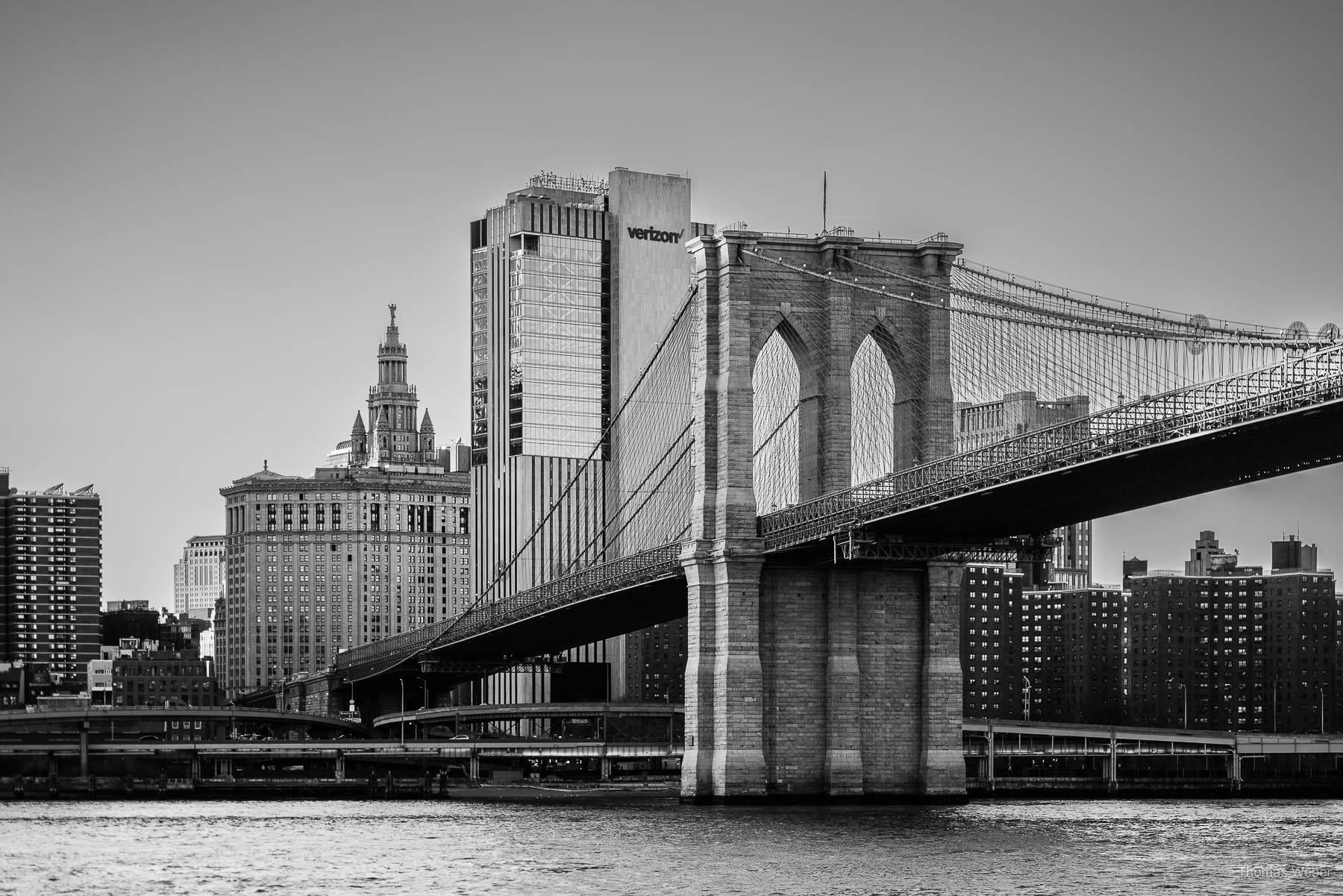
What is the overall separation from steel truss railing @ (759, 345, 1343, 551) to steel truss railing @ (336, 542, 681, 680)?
20.4 feet

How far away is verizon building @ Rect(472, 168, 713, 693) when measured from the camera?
474ft

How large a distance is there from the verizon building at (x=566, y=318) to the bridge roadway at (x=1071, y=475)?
64685 mm

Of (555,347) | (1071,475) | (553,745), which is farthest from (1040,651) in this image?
(1071,475)

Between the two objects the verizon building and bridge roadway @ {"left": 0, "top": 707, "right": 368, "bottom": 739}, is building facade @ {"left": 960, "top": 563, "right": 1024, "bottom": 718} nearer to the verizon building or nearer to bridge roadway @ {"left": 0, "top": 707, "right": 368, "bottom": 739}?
the verizon building

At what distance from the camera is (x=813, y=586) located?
6975cm

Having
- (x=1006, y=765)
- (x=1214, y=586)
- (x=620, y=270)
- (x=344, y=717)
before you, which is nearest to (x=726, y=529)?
(x=1006, y=765)

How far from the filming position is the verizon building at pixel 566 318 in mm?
144625

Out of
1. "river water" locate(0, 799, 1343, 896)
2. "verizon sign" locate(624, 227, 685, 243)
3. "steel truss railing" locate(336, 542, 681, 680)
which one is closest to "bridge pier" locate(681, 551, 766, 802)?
"river water" locate(0, 799, 1343, 896)

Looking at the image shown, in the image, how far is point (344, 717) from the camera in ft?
404

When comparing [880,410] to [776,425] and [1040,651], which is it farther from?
[1040,651]

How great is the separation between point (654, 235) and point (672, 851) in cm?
9243

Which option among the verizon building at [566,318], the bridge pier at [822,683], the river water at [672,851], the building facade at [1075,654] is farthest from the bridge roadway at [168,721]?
the building facade at [1075,654]

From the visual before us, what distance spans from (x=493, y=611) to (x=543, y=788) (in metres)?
8.32

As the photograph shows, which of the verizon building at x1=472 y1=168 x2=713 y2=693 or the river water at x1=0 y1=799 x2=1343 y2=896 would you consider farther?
the verizon building at x1=472 y1=168 x2=713 y2=693
